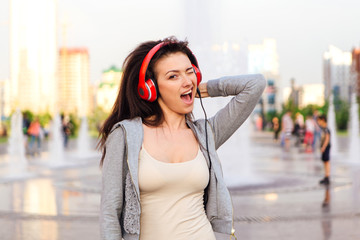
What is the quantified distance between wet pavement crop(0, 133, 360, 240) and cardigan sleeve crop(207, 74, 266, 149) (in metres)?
0.49

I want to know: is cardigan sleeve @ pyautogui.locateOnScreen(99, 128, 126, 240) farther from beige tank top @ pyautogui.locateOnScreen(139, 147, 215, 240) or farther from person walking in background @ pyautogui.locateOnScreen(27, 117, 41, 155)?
person walking in background @ pyautogui.locateOnScreen(27, 117, 41, 155)

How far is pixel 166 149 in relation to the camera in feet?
7.37

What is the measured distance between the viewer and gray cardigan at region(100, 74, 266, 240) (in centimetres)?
215

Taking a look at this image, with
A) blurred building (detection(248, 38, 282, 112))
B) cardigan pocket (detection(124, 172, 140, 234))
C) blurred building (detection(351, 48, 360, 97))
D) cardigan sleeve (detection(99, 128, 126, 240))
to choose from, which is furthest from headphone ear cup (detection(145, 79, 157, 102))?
blurred building (detection(351, 48, 360, 97))

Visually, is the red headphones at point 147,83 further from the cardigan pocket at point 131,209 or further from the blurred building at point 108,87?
the blurred building at point 108,87

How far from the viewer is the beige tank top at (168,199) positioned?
2172mm

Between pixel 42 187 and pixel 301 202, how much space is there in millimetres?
5549

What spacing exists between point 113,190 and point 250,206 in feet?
21.6

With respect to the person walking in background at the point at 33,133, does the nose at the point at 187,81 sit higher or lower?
higher

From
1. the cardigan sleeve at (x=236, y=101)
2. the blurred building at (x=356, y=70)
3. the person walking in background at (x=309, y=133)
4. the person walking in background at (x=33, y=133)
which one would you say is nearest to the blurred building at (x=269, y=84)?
the blurred building at (x=356, y=70)

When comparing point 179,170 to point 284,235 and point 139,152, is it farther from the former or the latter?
point 284,235

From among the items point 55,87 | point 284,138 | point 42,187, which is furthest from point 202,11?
point 55,87

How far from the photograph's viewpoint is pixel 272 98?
152875 millimetres

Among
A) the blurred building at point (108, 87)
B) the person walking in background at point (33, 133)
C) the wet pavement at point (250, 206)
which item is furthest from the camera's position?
the blurred building at point (108, 87)
